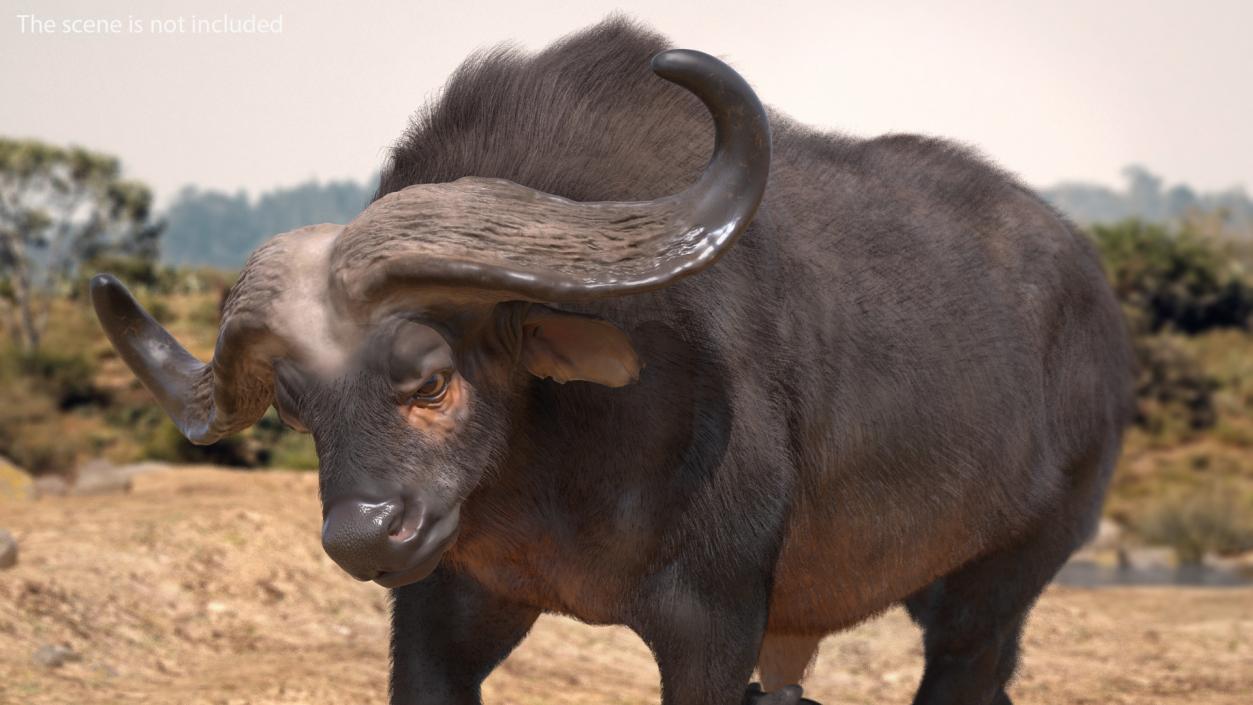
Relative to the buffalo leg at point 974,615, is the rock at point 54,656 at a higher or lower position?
lower

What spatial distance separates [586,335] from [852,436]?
1.16 metres

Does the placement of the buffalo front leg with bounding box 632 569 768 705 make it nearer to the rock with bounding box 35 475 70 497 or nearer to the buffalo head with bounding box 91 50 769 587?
the buffalo head with bounding box 91 50 769 587

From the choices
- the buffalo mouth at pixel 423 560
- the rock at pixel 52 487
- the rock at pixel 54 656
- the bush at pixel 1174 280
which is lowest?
the rock at pixel 52 487

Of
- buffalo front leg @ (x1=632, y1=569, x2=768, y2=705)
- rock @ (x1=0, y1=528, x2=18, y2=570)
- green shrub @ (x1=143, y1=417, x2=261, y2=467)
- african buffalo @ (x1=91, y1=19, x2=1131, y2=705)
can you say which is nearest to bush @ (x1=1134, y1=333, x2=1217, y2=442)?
green shrub @ (x1=143, y1=417, x2=261, y2=467)

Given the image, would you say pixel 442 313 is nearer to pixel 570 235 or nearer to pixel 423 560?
pixel 570 235

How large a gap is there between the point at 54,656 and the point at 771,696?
4793 mm

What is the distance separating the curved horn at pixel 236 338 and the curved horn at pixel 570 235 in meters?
0.14

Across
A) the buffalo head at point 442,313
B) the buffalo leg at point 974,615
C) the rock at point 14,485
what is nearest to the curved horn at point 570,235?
the buffalo head at point 442,313

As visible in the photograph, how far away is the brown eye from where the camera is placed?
3244 mm

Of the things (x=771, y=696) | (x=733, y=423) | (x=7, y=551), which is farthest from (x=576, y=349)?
(x=7, y=551)

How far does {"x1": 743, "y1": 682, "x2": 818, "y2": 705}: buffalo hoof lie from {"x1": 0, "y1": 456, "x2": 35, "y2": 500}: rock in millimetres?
11578

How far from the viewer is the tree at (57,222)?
4250 cm

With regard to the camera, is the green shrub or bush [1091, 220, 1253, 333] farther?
bush [1091, 220, 1253, 333]

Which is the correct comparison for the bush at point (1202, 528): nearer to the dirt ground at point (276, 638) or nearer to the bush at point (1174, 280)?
the dirt ground at point (276, 638)
